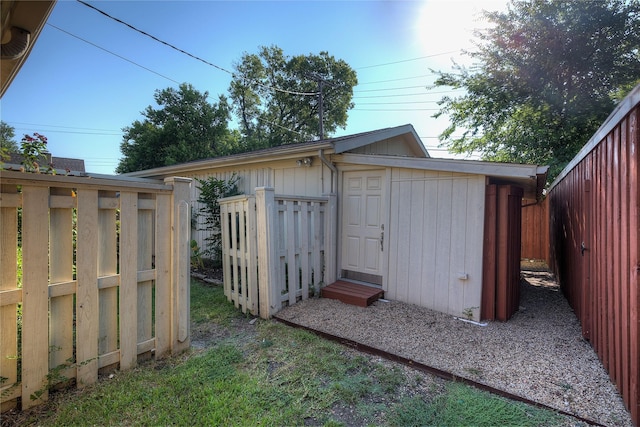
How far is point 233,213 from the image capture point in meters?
4.34

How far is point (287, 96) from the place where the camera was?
77.2 ft

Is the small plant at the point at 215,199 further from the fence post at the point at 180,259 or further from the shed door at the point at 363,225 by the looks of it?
the fence post at the point at 180,259

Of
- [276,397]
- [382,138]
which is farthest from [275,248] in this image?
[382,138]

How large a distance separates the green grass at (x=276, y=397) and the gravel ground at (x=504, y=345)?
31cm

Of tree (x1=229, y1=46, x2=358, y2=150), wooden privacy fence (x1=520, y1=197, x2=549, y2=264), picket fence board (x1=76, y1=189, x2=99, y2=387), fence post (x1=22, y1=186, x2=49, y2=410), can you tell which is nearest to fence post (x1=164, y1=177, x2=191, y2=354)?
picket fence board (x1=76, y1=189, x2=99, y2=387)

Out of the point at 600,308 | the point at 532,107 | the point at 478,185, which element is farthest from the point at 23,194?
the point at 532,107

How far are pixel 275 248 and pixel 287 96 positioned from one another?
22.0m

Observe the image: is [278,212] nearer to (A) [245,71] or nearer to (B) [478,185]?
(B) [478,185]

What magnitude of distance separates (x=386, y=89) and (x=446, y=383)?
1927 cm

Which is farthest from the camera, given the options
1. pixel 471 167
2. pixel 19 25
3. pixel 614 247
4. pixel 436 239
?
pixel 436 239

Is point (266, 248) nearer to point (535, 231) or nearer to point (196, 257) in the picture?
point (196, 257)

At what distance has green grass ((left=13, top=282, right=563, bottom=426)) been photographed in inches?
79.7

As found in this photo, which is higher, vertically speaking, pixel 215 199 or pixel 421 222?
pixel 215 199

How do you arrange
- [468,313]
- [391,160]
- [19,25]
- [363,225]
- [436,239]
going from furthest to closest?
1. [363,225]
2. [391,160]
3. [436,239]
4. [468,313]
5. [19,25]
